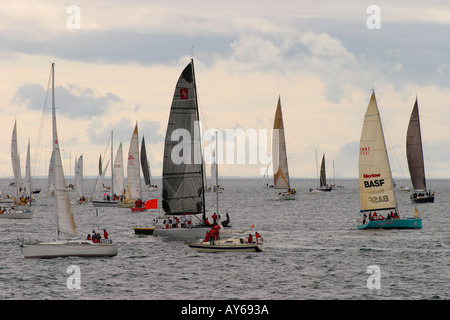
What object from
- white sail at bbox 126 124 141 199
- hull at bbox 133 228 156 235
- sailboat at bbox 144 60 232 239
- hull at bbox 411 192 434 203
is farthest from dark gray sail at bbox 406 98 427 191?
hull at bbox 133 228 156 235

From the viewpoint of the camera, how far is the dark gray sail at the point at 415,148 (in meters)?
107

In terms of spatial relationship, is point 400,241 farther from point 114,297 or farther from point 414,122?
point 414,122

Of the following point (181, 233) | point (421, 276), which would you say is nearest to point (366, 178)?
point (181, 233)

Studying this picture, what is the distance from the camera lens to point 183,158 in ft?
202

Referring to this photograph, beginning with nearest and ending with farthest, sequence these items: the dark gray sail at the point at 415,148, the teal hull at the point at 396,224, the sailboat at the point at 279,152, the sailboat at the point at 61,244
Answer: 1. the sailboat at the point at 61,244
2. the teal hull at the point at 396,224
3. the dark gray sail at the point at 415,148
4. the sailboat at the point at 279,152

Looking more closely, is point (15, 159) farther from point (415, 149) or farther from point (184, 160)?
point (415, 149)

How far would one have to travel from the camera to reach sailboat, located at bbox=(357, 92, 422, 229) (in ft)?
221

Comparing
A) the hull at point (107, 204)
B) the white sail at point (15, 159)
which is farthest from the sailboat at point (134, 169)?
the white sail at point (15, 159)

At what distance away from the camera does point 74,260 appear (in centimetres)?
4869

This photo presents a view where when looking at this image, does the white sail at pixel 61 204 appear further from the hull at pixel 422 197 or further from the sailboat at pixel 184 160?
the hull at pixel 422 197

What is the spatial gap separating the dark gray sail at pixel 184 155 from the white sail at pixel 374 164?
18.6 metres

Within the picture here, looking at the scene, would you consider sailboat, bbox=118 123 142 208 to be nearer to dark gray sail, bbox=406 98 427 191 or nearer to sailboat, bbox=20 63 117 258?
dark gray sail, bbox=406 98 427 191

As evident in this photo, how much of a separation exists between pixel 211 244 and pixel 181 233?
879cm

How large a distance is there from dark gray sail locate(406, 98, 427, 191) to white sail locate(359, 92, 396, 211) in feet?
138
